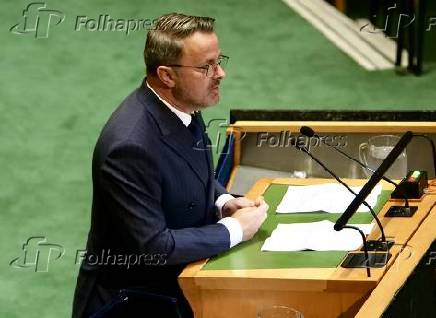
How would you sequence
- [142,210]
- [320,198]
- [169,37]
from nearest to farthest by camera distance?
1. [142,210]
2. [169,37]
3. [320,198]

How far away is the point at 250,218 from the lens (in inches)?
117

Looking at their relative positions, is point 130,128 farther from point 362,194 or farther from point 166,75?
point 362,194

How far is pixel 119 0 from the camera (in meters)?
7.44

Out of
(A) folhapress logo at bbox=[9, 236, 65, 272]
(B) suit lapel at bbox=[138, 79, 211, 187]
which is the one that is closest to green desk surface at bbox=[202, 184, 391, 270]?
(B) suit lapel at bbox=[138, 79, 211, 187]

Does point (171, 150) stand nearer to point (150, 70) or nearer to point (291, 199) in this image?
point (150, 70)

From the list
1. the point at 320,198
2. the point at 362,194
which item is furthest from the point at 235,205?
the point at 362,194

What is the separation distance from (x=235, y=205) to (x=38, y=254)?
1.63 meters

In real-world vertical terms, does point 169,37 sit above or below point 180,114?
above

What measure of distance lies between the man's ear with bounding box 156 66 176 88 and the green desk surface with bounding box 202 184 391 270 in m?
0.50

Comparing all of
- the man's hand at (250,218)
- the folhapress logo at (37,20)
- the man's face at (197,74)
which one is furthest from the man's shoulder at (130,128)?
the folhapress logo at (37,20)

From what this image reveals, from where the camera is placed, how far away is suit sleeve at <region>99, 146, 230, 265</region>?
281 centimetres

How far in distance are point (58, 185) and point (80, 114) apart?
82 cm

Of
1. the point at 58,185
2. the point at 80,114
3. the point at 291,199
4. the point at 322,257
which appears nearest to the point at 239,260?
the point at 322,257

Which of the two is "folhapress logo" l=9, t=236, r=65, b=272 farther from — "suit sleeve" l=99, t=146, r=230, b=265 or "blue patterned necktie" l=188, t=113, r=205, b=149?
"suit sleeve" l=99, t=146, r=230, b=265
